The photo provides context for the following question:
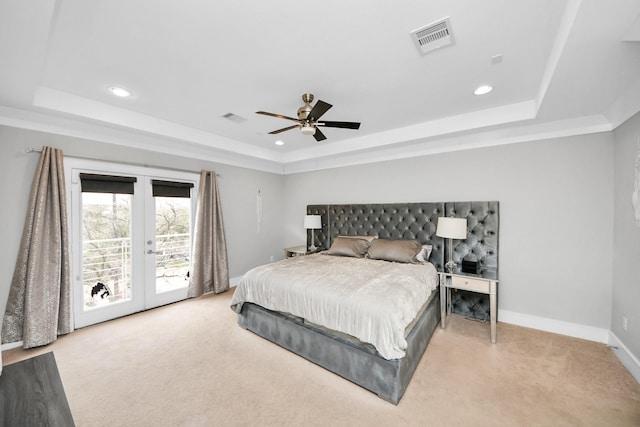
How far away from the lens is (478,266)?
A: 326 centimetres

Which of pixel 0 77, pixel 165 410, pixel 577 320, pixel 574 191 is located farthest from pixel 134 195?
pixel 577 320

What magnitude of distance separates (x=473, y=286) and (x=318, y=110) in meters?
2.69

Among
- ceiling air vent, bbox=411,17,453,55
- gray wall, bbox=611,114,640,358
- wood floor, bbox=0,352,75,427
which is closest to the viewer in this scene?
wood floor, bbox=0,352,75,427

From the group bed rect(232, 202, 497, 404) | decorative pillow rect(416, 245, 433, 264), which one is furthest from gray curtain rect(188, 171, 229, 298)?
decorative pillow rect(416, 245, 433, 264)

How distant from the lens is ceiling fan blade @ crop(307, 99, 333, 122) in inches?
87.4

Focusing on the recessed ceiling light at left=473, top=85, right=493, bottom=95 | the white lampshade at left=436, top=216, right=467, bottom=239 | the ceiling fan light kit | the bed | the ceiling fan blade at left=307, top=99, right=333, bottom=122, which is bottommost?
the bed

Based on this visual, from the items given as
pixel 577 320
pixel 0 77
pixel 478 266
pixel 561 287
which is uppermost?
pixel 0 77

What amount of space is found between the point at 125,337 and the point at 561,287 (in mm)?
5326

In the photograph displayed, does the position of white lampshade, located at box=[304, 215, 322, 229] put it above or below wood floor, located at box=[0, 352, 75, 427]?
above

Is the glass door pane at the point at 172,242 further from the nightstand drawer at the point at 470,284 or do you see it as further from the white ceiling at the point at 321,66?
the nightstand drawer at the point at 470,284

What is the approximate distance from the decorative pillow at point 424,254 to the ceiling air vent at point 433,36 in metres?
2.53

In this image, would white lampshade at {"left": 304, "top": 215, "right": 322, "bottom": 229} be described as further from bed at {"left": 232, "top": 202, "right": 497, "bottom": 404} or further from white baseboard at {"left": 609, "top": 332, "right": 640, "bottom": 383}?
white baseboard at {"left": 609, "top": 332, "right": 640, "bottom": 383}

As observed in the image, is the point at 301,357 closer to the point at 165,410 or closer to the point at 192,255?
the point at 165,410

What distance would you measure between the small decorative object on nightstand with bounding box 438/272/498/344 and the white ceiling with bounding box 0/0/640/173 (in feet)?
6.12
